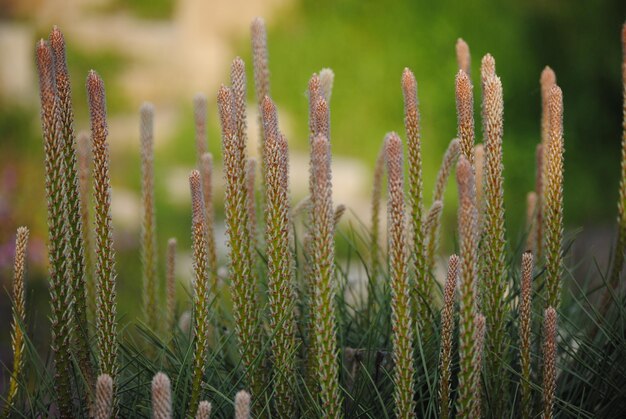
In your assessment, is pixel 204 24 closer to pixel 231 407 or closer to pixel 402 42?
pixel 402 42

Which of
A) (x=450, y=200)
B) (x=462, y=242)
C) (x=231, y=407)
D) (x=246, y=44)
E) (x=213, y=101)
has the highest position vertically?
(x=246, y=44)

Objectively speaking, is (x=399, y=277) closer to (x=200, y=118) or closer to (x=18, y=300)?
(x=18, y=300)

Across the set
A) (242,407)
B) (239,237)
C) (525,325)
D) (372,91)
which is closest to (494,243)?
(525,325)

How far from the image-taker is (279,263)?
4.24 ft

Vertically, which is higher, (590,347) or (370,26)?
(370,26)

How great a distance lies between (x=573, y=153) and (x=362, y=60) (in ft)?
5.39

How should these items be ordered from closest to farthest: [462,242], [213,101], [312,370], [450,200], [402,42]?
[462,242] → [312,370] → [450,200] → [402,42] → [213,101]

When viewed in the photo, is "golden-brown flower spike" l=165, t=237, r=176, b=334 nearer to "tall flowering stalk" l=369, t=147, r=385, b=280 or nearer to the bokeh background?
"tall flowering stalk" l=369, t=147, r=385, b=280

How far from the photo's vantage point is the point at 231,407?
4.82ft

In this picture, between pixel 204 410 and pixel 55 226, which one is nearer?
pixel 204 410

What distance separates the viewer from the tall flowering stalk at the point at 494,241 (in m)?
1.30

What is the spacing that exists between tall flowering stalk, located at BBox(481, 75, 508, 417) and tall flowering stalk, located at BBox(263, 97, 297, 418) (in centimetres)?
29

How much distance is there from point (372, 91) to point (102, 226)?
5.58 metres

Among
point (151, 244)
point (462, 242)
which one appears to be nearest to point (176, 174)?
point (151, 244)
